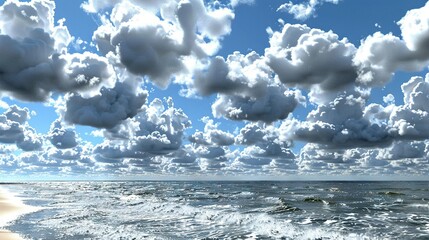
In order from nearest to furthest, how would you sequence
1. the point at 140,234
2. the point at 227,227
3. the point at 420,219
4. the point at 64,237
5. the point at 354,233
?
the point at 64,237 → the point at 140,234 → the point at 354,233 → the point at 227,227 → the point at 420,219

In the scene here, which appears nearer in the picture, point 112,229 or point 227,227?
point 112,229

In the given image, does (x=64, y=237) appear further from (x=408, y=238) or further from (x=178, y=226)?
(x=408, y=238)

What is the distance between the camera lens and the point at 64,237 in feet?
63.2

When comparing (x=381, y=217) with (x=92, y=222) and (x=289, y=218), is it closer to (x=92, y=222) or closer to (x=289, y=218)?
(x=289, y=218)

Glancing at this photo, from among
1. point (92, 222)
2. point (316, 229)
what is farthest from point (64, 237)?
point (316, 229)

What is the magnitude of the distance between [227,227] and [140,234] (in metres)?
6.34

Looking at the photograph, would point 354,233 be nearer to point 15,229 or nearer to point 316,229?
point 316,229

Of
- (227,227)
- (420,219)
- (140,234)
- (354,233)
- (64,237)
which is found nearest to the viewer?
(64,237)

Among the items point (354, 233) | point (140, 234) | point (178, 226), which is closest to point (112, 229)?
point (140, 234)

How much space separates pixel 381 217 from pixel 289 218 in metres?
7.96

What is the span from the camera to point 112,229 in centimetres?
2281

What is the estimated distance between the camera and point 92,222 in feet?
85.6

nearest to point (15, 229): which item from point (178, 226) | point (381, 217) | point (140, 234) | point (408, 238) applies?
point (140, 234)

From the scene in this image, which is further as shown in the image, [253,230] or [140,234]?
[253,230]
